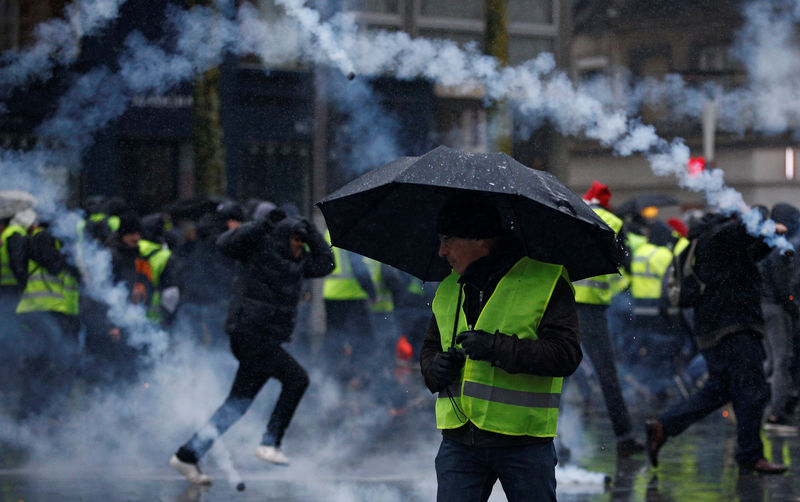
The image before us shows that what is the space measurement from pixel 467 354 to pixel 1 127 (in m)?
12.9

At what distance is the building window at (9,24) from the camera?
18.5m

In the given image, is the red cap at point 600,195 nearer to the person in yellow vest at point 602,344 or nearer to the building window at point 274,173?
the person in yellow vest at point 602,344

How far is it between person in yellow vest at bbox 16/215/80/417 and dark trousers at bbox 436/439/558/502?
595cm

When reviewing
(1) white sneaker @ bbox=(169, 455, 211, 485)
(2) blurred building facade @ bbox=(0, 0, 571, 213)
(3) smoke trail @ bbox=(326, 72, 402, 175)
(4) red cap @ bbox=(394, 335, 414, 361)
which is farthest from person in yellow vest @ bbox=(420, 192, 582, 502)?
(2) blurred building facade @ bbox=(0, 0, 571, 213)

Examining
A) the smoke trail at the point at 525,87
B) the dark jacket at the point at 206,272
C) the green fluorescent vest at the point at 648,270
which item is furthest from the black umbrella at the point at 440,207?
the green fluorescent vest at the point at 648,270

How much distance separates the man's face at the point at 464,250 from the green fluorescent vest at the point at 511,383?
0.13 meters

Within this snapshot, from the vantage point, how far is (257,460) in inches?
308

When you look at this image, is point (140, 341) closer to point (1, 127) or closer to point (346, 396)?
point (346, 396)

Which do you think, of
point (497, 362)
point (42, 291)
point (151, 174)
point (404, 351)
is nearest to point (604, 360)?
point (497, 362)

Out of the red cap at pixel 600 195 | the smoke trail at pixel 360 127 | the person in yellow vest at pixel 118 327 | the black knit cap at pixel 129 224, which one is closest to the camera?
the red cap at pixel 600 195

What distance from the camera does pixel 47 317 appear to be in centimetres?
950

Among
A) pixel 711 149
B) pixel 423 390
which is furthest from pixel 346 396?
pixel 711 149

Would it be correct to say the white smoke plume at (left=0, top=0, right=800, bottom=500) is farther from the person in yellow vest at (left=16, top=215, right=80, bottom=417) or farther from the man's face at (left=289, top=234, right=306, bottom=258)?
the man's face at (left=289, top=234, right=306, bottom=258)

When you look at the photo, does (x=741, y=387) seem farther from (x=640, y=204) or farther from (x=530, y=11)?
(x=530, y=11)
